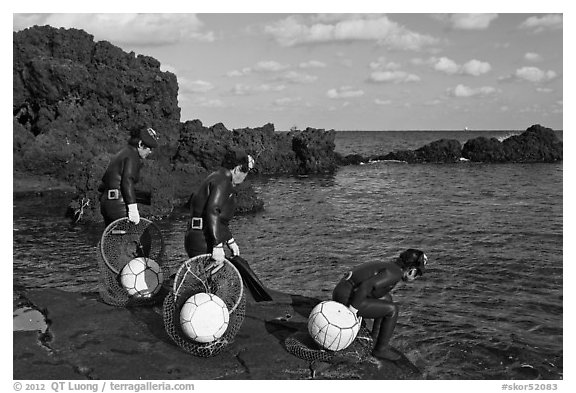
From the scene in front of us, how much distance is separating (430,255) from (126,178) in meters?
17.1

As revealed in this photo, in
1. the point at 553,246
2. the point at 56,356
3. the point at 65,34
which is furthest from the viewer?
the point at 65,34

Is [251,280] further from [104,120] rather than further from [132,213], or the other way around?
[104,120]

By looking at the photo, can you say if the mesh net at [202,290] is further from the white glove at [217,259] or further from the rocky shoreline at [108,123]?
the rocky shoreline at [108,123]

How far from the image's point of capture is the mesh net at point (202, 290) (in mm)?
10766

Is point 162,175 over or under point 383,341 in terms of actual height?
over

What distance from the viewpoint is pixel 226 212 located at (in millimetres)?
11930

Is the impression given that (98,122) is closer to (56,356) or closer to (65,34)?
(65,34)

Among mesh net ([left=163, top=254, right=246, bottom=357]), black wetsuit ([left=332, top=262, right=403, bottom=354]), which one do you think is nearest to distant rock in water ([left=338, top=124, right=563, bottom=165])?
mesh net ([left=163, top=254, right=246, bottom=357])

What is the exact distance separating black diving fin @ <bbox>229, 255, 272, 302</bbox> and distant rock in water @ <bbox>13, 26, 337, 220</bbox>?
2733 cm

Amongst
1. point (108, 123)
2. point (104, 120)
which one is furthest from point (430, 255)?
point (104, 120)

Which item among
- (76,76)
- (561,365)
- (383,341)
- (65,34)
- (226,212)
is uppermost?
(65,34)

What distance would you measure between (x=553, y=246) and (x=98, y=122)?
46.8m

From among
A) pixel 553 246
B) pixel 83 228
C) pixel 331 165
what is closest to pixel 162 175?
pixel 83 228

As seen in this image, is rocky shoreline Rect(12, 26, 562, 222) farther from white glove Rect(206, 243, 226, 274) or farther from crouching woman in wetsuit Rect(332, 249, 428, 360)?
crouching woman in wetsuit Rect(332, 249, 428, 360)
